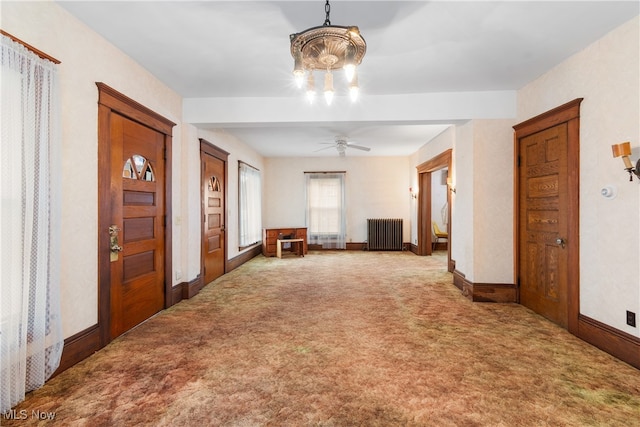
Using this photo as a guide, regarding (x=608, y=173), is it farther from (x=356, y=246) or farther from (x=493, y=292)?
(x=356, y=246)

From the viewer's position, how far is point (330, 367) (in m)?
2.28

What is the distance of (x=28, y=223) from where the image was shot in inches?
72.5

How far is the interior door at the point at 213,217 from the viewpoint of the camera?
15.2 ft

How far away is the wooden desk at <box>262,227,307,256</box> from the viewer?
24.4 feet

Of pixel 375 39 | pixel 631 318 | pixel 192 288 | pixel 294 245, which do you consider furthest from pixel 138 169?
pixel 294 245

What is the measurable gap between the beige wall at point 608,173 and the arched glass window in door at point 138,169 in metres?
4.36

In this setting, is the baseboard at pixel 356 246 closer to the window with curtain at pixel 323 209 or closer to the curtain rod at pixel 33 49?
the window with curtain at pixel 323 209

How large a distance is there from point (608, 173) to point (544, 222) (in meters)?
0.90

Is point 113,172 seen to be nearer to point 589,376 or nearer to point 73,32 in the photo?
point 73,32

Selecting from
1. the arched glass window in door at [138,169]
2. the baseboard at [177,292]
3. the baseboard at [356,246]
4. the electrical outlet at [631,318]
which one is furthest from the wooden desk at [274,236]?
the electrical outlet at [631,318]

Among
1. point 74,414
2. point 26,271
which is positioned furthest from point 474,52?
point 74,414

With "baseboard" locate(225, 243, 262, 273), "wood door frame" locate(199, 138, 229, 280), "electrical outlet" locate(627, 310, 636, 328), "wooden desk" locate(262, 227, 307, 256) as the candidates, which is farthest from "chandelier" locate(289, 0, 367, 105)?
"wooden desk" locate(262, 227, 307, 256)

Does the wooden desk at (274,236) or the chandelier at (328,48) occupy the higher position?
the chandelier at (328,48)

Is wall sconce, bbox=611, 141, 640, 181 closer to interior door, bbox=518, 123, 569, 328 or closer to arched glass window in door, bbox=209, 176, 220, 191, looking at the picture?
interior door, bbox=518, 123, 569, 328
